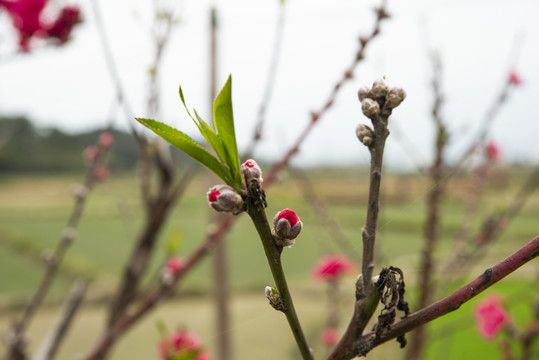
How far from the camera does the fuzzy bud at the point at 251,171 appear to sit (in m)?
0.15

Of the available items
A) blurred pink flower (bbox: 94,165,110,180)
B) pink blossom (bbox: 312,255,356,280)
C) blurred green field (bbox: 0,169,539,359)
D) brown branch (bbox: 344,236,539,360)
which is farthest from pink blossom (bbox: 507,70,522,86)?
blurred pink flower (bbox: 94,165,110,180)

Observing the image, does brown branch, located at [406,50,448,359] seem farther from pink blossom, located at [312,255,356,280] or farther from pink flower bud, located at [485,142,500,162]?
pink flower bud, located at [485,142,500,162]

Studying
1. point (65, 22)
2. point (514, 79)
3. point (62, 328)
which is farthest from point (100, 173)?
point (514, 79)

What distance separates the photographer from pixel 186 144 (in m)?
0.14

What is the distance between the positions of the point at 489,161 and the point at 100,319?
5.47ft

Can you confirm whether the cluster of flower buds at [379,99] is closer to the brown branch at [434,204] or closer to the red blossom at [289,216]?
the red blossom at [289,216]

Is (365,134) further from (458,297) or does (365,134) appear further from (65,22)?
(65,22)

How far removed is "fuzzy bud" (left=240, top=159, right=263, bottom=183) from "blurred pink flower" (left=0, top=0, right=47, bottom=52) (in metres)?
0.91

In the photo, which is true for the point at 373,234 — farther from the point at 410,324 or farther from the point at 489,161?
the point at 489,161

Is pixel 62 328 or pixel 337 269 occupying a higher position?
pixel 62 328

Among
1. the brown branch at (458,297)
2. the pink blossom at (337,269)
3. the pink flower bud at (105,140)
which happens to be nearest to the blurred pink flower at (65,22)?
the pink flower bud at (105,140)

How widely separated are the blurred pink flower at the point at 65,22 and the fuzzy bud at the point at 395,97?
88cm

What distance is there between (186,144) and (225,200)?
0.9 inches

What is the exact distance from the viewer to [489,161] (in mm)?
938
